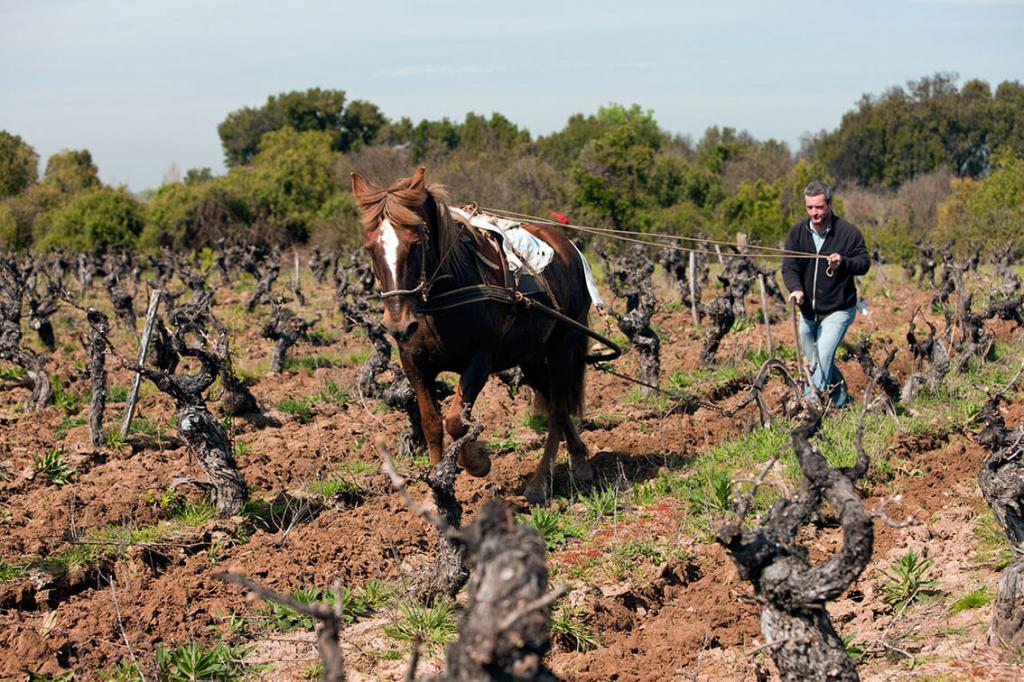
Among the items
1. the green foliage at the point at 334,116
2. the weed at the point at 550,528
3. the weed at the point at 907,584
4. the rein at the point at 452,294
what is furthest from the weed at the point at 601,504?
the green foliage at the point at 334,116

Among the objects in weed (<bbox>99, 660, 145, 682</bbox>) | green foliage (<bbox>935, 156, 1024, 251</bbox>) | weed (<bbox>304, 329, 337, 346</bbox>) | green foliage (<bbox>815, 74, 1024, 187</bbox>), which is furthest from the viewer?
green foliage (<bbox>815, 74, 1024, 187</bbox>)

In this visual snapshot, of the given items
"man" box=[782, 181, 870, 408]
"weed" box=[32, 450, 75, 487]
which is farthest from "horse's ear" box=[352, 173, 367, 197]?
"weed" box=[32, 450, 75, 487]

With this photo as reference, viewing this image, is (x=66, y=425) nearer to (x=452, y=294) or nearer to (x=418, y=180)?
(x=452, y=294)

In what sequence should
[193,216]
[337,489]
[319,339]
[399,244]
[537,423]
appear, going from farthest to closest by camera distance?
[193,216], [319,339], [537,423], [337,489], [399,244]

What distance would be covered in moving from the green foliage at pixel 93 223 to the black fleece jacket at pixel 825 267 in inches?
1345

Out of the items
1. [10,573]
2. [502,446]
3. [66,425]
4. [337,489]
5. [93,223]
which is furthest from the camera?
[93,223]

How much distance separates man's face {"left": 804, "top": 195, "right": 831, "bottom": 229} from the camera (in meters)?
7.50

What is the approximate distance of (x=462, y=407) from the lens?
629cm

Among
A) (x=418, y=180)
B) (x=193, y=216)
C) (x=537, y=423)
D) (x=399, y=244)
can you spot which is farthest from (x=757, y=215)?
(x=399, y=244)

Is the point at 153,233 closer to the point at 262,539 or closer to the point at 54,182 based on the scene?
the point at 54,182

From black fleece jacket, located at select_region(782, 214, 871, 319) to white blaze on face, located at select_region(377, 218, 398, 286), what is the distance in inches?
130

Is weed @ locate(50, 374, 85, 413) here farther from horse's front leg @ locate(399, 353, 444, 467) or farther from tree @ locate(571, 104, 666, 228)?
tree @ locate(571, 104, 666, 228)

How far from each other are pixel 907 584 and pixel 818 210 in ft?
11.3

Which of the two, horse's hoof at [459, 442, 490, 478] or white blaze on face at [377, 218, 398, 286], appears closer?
white blaze on face at [377, 218, 398, 286]
